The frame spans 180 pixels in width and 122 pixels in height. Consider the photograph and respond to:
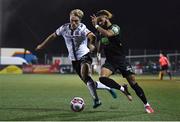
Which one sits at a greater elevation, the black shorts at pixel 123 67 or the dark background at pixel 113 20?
the dark background at pixel 113 20

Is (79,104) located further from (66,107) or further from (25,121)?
(25,121)

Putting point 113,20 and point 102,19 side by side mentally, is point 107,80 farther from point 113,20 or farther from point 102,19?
point 113,20

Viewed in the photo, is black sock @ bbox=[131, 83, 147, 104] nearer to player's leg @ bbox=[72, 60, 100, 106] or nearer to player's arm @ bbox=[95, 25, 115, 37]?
player's leg @ bbox=[72, 60, 100, 106]

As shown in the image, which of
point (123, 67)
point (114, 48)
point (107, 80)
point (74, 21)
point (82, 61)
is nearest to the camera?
point (74, 21)

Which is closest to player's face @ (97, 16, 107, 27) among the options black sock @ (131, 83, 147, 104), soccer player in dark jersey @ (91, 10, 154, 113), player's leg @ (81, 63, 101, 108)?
soccer player in dark jersey @ (91, 10, 154, 113)

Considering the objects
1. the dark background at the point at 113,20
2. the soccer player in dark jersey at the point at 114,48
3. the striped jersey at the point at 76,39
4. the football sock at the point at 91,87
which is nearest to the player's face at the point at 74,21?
the striped jersey at the point at 76,39

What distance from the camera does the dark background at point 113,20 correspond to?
47188mm

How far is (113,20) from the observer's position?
47.5 m

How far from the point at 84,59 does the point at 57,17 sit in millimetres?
38832

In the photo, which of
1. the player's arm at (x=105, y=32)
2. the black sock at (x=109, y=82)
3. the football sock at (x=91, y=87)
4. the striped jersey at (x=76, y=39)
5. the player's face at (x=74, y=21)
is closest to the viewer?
the player's arm at (x=105, y=32)

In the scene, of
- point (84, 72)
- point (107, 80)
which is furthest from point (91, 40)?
point (107, 80)

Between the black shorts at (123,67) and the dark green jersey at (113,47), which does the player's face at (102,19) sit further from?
the black shorts at (123,67)

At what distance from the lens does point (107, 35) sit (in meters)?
9.16

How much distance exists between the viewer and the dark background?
47.2 meters
